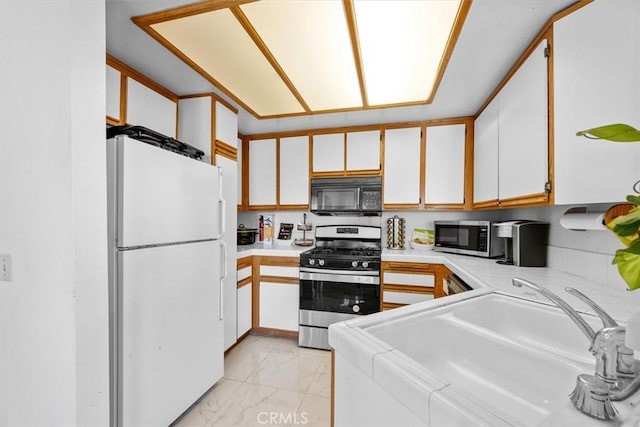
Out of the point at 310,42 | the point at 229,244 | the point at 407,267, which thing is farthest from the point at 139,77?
the point at 407,267

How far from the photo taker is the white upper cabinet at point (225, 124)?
2297 mm

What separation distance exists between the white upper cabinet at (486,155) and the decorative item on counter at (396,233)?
2.50 ft

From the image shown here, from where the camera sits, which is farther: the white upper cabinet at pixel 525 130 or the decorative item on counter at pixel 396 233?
the decorative item on counter at pixel 396 233

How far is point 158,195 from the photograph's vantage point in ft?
4.74

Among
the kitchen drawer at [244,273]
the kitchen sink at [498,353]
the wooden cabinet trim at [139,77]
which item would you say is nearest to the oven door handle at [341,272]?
the kitchen drawer at [244,273]

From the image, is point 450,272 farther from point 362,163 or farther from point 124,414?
point 124,414

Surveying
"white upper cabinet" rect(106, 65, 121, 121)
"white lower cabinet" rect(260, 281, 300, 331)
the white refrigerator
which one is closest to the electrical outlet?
the white refrigerator

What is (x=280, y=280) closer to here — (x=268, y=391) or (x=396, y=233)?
(x=268, y=391)

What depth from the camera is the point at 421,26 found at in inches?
52.8

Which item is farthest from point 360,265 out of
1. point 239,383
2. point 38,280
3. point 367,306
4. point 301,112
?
point 38,280

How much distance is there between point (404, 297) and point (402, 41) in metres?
1.98

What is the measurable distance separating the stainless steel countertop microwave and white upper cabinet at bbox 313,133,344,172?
4.02 feet

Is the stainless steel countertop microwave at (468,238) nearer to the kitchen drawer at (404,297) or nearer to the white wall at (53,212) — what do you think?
the kitchen drawer at (404,297)

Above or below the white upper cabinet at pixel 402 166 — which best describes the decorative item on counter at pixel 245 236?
below
